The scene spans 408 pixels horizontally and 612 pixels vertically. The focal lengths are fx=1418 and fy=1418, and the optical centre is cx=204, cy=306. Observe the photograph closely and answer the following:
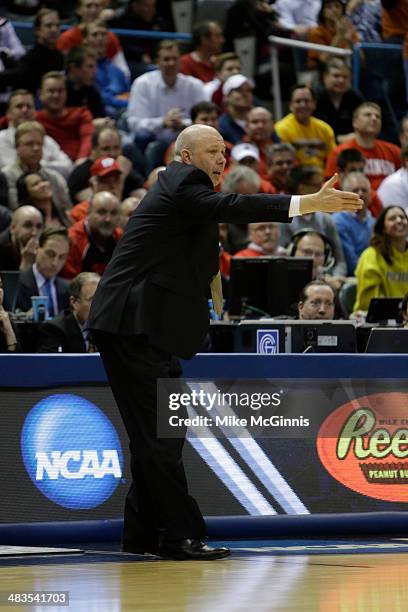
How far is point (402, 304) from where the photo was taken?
9273mm

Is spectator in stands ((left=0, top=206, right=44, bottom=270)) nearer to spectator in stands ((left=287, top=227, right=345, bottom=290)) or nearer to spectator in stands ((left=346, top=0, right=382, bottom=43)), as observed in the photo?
spectator in stands ((left=287, top=227, right=345, bottom=290))

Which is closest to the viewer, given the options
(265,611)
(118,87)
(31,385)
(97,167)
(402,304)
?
(265,611)

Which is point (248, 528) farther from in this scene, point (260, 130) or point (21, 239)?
point (260, 130)

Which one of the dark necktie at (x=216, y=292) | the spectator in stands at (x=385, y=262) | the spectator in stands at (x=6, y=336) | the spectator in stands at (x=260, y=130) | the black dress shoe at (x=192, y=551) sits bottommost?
the black dress shoe at (x=192, y=551)

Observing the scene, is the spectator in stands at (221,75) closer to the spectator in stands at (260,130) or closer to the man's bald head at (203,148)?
the spectator in stands at (260,130)

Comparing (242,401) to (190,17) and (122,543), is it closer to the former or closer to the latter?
(122,543)

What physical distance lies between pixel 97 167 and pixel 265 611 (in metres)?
8.51

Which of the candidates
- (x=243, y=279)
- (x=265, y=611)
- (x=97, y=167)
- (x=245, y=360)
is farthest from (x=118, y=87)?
(x=265, y=611)

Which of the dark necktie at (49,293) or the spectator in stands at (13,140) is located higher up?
the spectator in stands at (13,140)

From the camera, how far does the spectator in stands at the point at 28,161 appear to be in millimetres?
12320

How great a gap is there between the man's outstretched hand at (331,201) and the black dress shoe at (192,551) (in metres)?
1.59

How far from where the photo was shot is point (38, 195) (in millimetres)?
11977

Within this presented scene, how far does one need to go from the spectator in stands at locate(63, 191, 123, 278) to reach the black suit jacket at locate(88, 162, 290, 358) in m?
4.88

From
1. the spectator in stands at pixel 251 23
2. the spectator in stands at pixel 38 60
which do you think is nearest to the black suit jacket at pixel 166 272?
the spectator in stands at pixel 38 60
